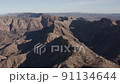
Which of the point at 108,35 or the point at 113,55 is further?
the point at 108,35

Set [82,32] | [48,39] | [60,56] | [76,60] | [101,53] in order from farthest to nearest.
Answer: [82,32]
[48,39]
[101,53]
[60,56]
[76,60]

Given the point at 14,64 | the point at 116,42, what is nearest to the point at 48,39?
the point at 14,64

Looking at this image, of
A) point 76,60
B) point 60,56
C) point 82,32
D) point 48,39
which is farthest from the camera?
point 82,32

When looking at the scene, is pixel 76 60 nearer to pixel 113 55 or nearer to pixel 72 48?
pixel 72 48

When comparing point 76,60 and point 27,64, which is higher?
point 76,60

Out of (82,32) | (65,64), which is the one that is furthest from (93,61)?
(82,32)

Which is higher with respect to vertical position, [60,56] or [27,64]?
[60,56]

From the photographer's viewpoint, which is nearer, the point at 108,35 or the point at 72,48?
the point at 72,48

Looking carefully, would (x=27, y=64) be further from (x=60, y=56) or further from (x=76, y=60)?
(x=76, y=60)

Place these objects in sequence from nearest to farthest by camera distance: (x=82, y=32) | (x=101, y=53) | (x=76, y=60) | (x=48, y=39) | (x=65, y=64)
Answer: (x=65, y=64)
(x=76, y=60)
(x=101, y=53)
(x=48, y=39)
(x=82, y=32)
